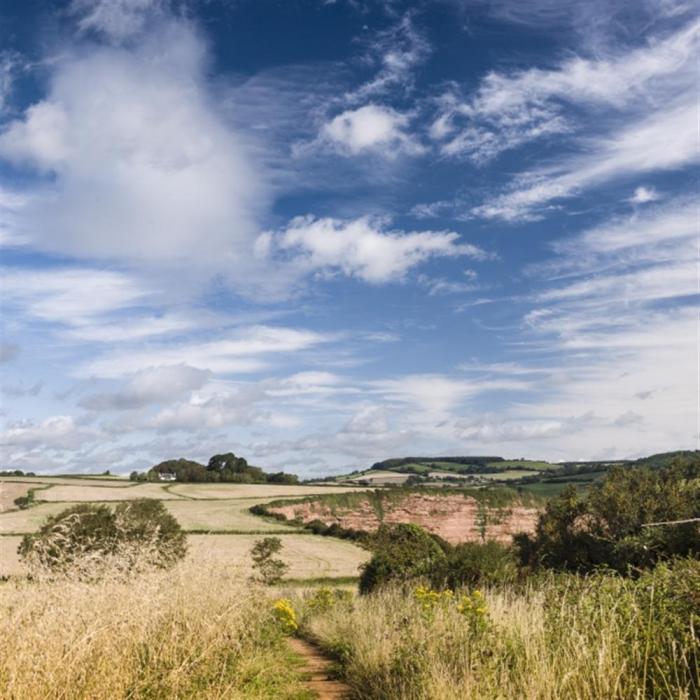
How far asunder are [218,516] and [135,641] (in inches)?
2421

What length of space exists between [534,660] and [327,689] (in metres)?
4.86

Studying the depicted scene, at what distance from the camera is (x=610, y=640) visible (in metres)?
5.54

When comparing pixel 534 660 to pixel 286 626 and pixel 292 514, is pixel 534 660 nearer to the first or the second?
pixel 286 626

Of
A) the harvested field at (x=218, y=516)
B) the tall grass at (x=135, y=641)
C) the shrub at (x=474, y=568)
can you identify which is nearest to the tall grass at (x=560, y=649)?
the tall grass at (x=135, y=641)

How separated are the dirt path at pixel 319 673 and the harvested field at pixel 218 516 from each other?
4566 centimetres

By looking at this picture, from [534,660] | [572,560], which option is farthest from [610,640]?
[572,560]

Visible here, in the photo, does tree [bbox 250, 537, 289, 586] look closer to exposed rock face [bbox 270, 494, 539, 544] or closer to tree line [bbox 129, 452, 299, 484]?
exposed rock face [bbox 270, 494, 539, 544]

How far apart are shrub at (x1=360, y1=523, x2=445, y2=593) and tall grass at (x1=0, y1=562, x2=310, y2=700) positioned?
12428mm

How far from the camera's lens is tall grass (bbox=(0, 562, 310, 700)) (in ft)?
17.9

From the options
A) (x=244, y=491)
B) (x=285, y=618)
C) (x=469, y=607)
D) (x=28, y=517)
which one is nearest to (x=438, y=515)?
(x=244, y=491)

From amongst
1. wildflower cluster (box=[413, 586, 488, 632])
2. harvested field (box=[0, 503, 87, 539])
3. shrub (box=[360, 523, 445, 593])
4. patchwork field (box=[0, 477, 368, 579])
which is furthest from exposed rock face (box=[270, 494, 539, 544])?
wildflower cluster (box=[413, 586, 488, 632])

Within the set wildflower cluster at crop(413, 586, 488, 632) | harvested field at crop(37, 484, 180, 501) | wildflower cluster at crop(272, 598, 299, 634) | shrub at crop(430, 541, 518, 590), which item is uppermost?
wildflower cluster at crop(413, 586, 488, 632)

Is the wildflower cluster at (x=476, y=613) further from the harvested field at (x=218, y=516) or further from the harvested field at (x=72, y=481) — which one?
the harvested field at (x=72, y=481)

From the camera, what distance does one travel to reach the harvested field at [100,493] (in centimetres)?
7069
